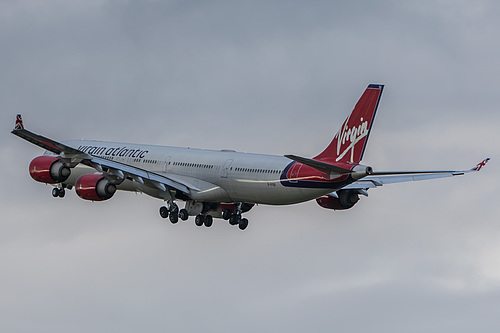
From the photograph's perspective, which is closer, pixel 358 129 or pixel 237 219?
pixel 358 129

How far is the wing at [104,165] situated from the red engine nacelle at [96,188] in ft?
2.90

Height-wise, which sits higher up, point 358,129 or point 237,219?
point 358,129

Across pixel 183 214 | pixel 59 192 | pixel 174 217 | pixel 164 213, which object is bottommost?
pixel 174 217

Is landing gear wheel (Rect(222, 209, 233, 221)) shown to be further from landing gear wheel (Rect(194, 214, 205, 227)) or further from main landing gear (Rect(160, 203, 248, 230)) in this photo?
landing gear wheel (Rect(194, 214, 205, 227))

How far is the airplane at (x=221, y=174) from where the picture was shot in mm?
79000

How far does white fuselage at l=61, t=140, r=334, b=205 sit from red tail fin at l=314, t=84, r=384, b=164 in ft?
9.31

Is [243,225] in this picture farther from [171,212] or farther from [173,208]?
[171,212]

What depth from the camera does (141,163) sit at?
94.6m

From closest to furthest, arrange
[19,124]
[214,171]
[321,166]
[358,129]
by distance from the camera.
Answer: [321,166], [358,129], [19,124], [214,171]

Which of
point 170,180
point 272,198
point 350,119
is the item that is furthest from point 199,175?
point 350,119

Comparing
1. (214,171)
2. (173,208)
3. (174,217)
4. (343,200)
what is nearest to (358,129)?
(343,200)

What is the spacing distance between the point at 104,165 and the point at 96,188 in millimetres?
3005

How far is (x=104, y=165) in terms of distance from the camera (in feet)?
277

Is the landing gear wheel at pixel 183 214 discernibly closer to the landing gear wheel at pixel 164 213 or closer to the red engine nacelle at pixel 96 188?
the landing gear wheel at pixel 164 213
